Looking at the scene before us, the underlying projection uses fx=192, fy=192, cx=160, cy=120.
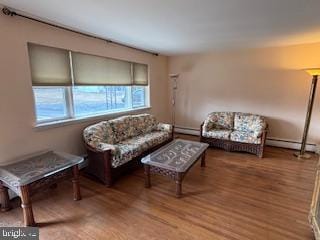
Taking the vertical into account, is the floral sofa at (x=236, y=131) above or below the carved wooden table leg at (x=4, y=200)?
above

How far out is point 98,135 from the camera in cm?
308

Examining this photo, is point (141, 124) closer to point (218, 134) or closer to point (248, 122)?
point (218, 134)

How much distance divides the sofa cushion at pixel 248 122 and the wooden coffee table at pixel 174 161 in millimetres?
1657

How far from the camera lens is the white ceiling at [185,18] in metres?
2.05

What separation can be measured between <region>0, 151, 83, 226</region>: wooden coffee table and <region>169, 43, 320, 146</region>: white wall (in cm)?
383

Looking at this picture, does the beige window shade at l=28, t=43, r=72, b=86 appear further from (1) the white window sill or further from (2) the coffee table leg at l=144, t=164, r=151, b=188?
(2) the coffee table leg at l=144, t=164, r=151, b=188

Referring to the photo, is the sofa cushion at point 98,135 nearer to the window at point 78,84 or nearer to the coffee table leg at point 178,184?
the window at point 78,84

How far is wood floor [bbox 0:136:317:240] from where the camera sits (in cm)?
195

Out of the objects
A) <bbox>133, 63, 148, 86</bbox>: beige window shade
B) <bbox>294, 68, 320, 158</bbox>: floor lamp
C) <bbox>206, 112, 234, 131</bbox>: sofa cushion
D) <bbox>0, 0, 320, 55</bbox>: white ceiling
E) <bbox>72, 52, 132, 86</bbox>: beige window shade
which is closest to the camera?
<bbox>0, 0, 320, 55</bbox>: white ceiling

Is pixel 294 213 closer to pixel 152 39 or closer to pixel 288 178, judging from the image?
pixel 288 178

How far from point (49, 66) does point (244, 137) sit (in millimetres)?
3762

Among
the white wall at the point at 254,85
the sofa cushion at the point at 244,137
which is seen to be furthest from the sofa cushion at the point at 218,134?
the white wall at the point at 254,85

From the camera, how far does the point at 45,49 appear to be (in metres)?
2.70

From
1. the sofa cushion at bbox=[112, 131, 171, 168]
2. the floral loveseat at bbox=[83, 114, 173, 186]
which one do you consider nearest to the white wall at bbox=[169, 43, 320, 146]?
the floral loveseat at bbox=[83, 114, 173, 186]
